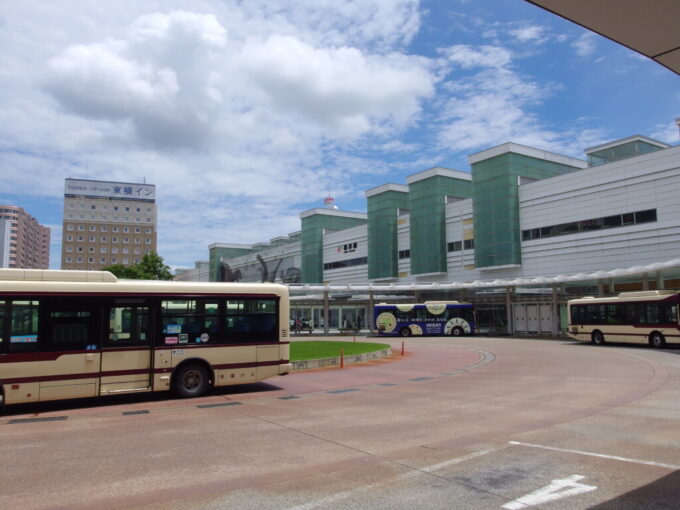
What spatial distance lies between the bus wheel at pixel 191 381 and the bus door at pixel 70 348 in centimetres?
181

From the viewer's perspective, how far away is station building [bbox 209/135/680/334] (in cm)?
3769

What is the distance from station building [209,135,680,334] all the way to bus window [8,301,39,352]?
30.0 metres

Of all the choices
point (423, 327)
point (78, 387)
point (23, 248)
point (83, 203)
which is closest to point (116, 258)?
point (83, 203)

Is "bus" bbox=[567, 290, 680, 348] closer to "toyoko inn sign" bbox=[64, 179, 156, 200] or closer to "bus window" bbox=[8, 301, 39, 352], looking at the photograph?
"bus window" bbox=[8, 301, 39, 352]

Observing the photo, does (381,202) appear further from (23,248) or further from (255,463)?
(23,248)

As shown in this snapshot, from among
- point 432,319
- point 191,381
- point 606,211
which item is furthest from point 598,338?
point 191,381

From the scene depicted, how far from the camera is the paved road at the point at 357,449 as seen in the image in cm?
538

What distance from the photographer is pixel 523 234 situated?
1848 inches

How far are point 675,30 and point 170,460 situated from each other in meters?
7.39

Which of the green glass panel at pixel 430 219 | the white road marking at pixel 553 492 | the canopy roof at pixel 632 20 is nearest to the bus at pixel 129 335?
the white road marking at pixel 553 492

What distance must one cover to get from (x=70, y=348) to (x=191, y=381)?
2810 mm

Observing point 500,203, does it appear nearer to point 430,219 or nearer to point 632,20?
point 430,219

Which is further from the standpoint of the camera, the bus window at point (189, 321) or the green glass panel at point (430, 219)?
the green glass panel at point (430, 219)

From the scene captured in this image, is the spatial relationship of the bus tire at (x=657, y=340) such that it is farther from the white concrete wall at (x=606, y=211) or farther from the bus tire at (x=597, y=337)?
the white concrete wall at (x=606, y=211)
